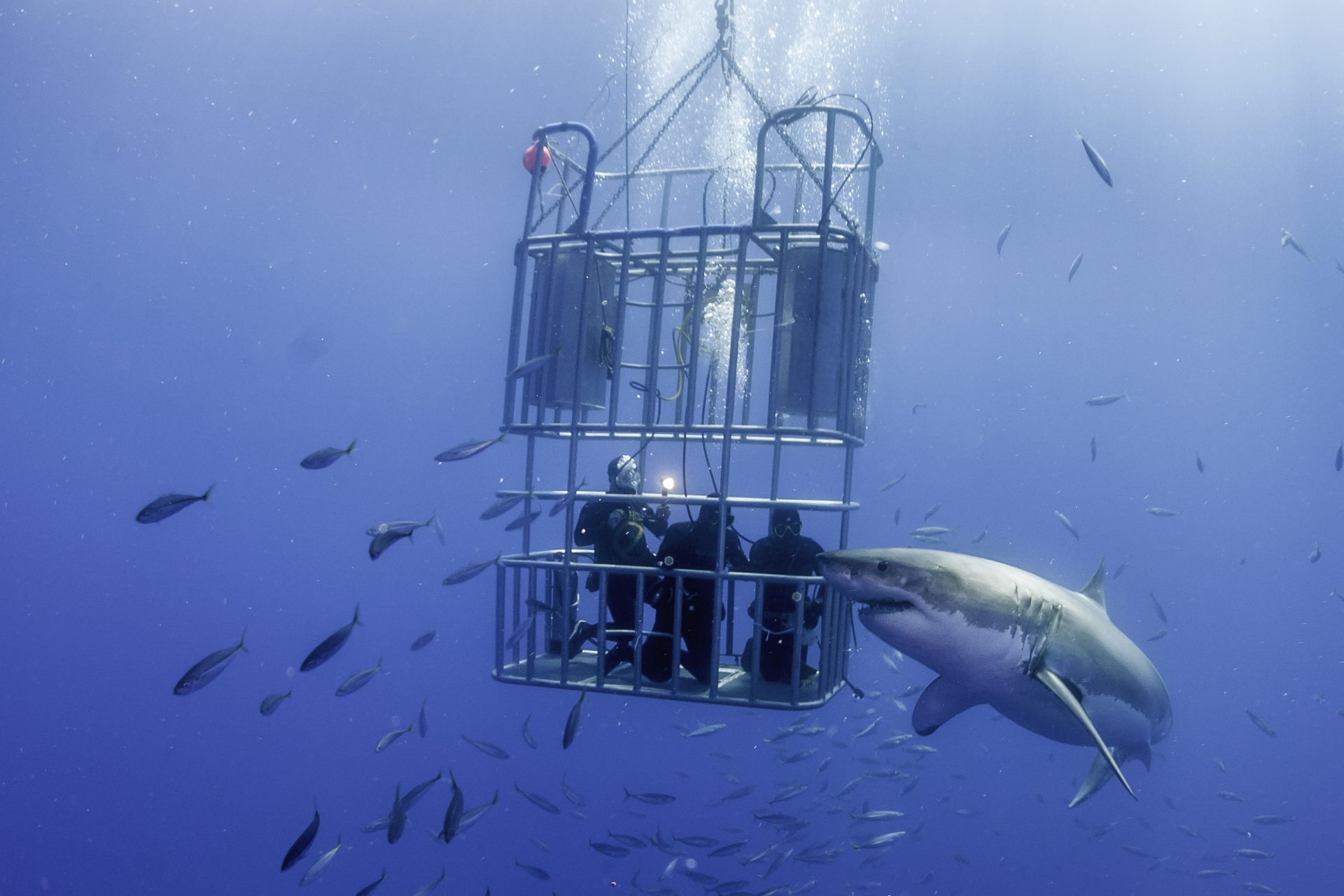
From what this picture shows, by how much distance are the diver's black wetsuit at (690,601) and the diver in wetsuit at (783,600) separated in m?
0.33

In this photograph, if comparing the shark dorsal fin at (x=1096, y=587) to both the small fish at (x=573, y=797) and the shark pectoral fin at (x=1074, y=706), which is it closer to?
the shark pectoral fin at (x=1074, y=706)

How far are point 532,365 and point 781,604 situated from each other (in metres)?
2.01

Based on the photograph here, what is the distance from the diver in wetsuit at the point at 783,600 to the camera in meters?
4.47

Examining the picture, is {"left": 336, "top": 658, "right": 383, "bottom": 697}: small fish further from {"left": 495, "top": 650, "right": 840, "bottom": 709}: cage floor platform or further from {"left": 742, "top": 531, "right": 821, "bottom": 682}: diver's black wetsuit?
{"left": 742, "top": 531, "right": 821, "bottom": 682}: diver's black wetsuit

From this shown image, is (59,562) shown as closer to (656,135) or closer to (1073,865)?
(1073,865)

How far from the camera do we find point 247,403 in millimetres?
113625

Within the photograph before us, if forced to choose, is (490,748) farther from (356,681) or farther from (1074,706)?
(1074,706)

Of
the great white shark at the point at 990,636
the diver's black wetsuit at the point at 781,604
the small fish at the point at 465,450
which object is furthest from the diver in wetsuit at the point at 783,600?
the small fish at the point at 465,450

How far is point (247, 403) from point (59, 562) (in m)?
29.6

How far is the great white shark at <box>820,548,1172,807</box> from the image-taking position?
3486 millimetres

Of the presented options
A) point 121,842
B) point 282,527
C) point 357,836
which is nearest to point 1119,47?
point 357,836

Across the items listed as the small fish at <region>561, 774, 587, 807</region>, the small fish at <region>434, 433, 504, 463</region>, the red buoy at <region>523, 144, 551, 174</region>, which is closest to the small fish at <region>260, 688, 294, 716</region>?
the small fish at <region>434, 433, 504, 463</region>

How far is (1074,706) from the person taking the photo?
3449 mm

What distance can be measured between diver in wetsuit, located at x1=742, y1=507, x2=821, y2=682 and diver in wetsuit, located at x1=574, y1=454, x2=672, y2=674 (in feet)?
2.25
